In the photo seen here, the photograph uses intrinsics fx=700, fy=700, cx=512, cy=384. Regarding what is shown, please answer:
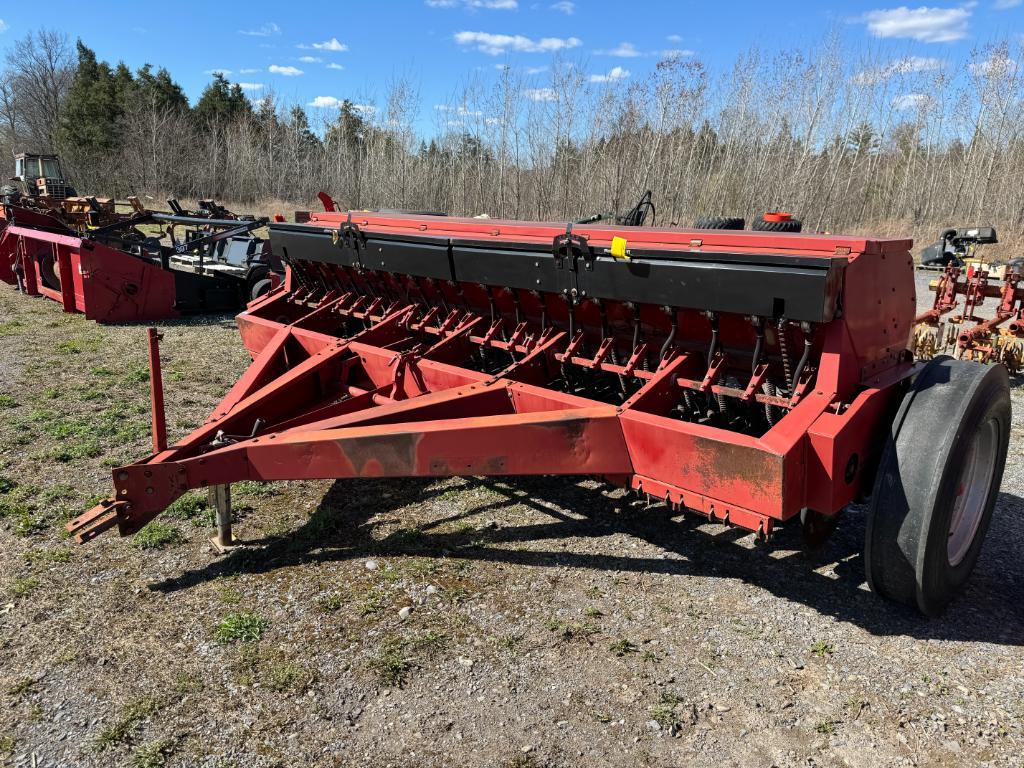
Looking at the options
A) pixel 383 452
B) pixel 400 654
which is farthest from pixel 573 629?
pixel 383 452

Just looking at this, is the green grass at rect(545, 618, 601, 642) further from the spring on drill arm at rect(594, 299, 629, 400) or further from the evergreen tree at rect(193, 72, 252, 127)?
the evergreen tree at rect(193, 72, 252, 127)

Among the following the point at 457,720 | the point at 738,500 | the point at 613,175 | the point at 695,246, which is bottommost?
the point at 457,720

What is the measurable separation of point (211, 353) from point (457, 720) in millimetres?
6252

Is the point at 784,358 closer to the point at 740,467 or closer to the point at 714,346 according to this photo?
the point at 714,346

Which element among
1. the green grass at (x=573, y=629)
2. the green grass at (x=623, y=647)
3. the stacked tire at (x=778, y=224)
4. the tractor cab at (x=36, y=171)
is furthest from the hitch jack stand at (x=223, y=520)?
the tractor cab at (x=36, y=171)

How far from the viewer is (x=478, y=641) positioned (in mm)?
2787

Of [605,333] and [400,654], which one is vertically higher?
[605,333]

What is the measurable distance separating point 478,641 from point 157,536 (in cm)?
179

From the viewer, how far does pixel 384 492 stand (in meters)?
4.14

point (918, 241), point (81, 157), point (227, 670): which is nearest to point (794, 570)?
point (227, 670)

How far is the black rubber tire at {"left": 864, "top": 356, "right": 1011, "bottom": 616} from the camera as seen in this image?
8.59 ft

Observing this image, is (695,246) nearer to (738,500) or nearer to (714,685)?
(738,500)

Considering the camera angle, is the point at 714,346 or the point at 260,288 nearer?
the point at 714,346

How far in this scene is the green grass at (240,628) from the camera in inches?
108
